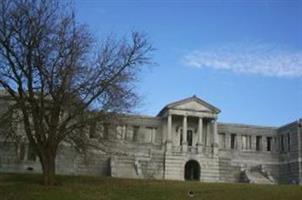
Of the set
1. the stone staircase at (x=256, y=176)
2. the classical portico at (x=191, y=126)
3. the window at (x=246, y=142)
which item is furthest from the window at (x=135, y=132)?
the window at (x=246, y=142)

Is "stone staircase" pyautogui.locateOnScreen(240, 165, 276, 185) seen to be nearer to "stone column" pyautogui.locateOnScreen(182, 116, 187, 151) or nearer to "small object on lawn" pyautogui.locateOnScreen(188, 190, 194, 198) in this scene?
"stone column" pyautogui.locateOnScreen(182, 116, 187, 151)

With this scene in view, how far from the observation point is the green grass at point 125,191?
30.9 metres

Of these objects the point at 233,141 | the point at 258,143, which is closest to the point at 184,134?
the point at 233,141

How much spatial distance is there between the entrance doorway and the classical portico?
184cm

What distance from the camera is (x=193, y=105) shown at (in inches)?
2643

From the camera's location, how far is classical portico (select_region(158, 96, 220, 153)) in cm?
6588

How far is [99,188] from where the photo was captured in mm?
34219

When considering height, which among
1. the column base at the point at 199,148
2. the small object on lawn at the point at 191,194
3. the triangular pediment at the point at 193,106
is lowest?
the small object on lawn at the point at 191,194

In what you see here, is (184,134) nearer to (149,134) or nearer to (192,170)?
(192,170)

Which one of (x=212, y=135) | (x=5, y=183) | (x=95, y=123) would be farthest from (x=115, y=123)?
(x=212, y=135)

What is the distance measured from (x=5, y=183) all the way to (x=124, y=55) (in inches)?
452

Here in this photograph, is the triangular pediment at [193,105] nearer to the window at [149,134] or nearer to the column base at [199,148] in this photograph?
the window at [149,134]

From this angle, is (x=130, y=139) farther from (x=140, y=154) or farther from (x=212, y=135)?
(x=212, y=135)

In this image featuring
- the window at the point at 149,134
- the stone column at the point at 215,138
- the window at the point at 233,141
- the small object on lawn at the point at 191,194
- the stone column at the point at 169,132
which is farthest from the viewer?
the window at the point at 233,141
